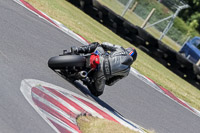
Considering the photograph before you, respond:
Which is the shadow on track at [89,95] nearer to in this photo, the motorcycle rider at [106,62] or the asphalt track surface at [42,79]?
the asphalt track surface at [42,79]

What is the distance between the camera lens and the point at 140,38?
18.6 meters

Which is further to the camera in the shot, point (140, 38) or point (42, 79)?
point (140, 38)

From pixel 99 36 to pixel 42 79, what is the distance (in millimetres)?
8707

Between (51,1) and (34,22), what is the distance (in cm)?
631

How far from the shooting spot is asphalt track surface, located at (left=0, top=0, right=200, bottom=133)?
201 inches

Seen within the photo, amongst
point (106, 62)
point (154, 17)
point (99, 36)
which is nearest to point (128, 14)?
point (154, 17)

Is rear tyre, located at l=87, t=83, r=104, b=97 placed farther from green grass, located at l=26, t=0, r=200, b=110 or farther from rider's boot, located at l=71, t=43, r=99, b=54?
green grass, located at l=26, t=0, r=200, b=110

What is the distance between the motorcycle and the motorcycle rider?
0.07m

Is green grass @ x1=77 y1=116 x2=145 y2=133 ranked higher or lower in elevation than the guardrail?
higher

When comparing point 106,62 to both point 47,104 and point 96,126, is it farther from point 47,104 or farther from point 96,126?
point 47,104

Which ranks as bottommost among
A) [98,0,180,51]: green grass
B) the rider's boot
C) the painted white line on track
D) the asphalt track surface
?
[98,0,180,51]: green grass

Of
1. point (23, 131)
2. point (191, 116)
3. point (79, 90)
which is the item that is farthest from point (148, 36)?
point (23, 131)

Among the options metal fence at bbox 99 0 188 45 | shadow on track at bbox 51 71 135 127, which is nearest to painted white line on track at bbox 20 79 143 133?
shadow on track at bbox 51 71 135 127

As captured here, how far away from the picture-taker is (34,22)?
1039 centimetres
